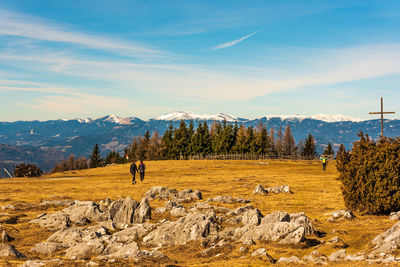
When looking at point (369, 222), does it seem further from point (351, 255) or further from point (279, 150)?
point (279, 150)

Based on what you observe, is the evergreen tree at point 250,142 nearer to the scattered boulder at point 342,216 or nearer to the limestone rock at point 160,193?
the limestone rock at point 160,193

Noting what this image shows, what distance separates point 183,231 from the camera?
58.3 ft

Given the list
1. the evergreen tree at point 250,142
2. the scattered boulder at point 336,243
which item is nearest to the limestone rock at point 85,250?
the scattered boulder at point 336,243

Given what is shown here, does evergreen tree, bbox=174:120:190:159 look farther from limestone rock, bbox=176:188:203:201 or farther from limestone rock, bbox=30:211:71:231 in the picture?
limestone rock, bbox=30:211:71:231

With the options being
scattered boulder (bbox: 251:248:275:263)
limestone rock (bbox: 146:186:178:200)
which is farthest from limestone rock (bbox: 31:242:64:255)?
limestone rock (bbox: 146:186:178:200)

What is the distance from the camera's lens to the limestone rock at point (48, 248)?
16938mm

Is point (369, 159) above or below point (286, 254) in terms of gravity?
above

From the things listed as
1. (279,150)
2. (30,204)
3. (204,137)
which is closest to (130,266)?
(30,204)

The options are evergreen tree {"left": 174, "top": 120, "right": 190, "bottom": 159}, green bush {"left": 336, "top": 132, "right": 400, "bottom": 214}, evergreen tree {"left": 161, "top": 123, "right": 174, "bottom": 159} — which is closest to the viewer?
green bush {"left": 336, "top": 132, "right": 400, "bottom": 214}

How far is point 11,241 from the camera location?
63.5ft

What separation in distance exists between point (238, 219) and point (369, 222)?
756 cm

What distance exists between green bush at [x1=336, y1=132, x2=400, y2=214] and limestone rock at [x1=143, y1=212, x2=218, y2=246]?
33.0 ft

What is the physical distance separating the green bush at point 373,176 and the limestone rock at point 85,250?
16.1 meters

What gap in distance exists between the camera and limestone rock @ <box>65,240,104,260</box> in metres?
15.9
